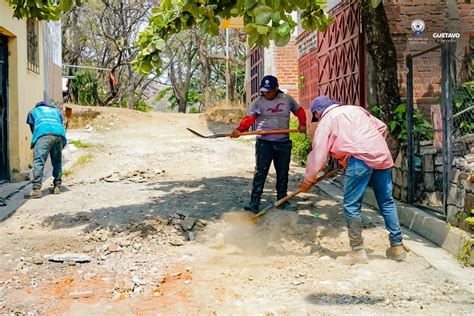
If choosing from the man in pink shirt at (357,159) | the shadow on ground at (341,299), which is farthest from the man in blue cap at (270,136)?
the shadow on ground at (341,299)

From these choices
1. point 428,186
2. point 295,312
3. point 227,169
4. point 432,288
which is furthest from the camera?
point 227,169

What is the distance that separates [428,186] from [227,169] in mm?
4919

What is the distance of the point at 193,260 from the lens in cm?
543

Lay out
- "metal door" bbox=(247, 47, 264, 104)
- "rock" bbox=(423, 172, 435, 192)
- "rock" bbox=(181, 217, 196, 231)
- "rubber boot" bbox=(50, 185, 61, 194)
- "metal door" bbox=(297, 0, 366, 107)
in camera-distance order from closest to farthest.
A: "rock" bbox=(181, 217, 196, 231), "rock" bbox=(423, 172, 435, 192), "rubber boot" bbox=(50, 185, 61, 194), "metal door" bbox=(297, 0, 366, 107), "metal door" bbox=(247, 47, 264, 104)

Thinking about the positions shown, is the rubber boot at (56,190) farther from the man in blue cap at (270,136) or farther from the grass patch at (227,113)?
the grass patch at (227,113)

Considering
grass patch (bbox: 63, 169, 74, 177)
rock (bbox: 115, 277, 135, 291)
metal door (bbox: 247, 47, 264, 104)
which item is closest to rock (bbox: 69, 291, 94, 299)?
rock (bbox: 115, 277, 135, 291)

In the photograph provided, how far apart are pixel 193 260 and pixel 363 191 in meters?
1.74

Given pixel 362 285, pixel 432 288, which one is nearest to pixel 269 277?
pixel 362 285

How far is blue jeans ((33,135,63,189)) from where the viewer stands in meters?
8.61

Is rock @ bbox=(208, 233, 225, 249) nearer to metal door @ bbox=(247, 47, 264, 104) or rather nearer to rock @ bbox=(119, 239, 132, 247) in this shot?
rock @ bbox=(119, 239, 132, 247)

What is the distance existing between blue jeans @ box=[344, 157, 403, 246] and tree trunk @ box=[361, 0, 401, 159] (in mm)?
2679

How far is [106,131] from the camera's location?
66.5 ft

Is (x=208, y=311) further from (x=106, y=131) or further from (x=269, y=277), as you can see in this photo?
(x=106, y=131)

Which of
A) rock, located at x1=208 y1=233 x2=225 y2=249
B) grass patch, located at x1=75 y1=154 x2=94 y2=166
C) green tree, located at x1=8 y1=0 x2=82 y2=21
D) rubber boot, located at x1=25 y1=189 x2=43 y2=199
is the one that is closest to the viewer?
rock, located at x1=208 y1=233 x2=225 y2=249
